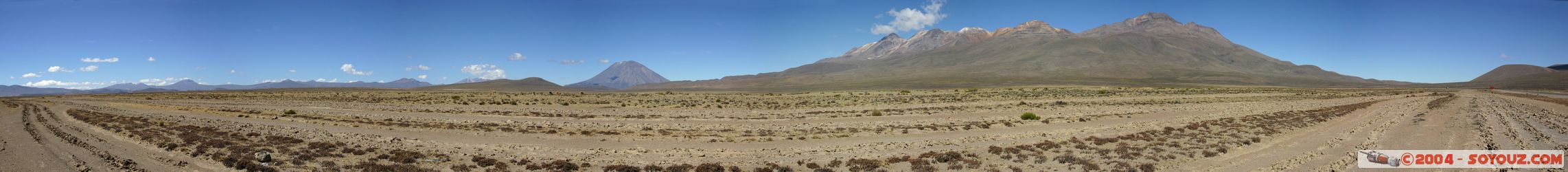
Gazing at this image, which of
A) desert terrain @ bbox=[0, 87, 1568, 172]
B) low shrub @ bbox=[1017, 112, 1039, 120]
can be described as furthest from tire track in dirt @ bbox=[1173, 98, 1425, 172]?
low shrub @ bbox=[1017, 112, 1039, 120]

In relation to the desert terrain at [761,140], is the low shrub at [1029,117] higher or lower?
higher

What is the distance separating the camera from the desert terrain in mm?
15445

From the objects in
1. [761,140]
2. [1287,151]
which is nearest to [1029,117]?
[1287,151]

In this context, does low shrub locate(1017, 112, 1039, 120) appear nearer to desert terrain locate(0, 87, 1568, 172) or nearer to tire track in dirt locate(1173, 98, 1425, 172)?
desert terrain locate(0, 87, 1568, 172)

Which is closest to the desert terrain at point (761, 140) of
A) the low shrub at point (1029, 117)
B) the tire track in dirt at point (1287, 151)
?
the tire track in dirt at point (1287, 151)

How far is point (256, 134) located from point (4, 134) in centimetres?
873

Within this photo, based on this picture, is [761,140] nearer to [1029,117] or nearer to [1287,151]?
[1287,151]

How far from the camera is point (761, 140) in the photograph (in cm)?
2119

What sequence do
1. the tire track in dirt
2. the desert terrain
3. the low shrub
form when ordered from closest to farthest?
the tire track in dirt < the desert terrain < the low shrub

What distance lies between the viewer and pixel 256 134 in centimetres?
2234

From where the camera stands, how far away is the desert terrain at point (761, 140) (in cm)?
1545

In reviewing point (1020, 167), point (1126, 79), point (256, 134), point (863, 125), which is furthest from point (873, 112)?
point (1126, 79)

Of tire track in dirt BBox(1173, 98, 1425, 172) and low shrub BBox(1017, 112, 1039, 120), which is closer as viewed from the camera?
tire track in dirt BBox(1173, 98, 1425, 172)

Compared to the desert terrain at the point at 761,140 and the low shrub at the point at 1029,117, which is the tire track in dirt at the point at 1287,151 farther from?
the low shrub at the point at 1029,117
